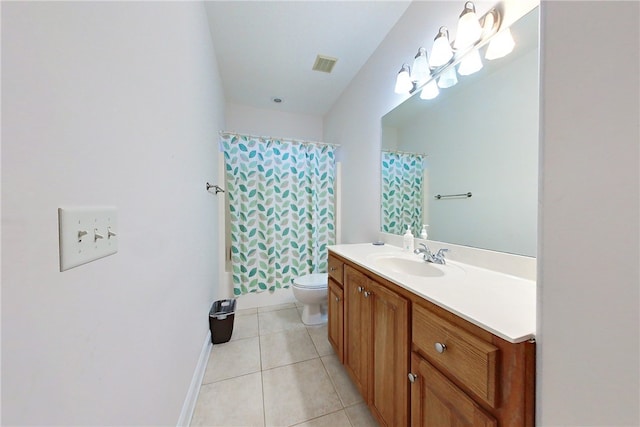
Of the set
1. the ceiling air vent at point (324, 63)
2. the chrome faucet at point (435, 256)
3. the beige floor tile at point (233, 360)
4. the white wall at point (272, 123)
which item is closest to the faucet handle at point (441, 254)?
the chrome faucet at point (435, 256)

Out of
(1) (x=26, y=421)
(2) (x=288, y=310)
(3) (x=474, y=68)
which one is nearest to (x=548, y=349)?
(1) (x=26, y=421)

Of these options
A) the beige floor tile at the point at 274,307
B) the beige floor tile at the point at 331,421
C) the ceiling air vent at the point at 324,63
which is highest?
the ceiling air vent at the point at 324,63

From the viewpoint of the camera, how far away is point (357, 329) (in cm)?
124

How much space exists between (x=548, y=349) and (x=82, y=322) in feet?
3.26

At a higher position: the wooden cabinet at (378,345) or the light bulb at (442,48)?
the light bulb at (442,48)

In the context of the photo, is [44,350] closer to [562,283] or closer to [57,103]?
[57,103]

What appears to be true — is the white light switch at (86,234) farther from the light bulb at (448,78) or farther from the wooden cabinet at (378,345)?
the light bulb at (448,78)

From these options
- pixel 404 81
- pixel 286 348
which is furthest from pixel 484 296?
pixel 286 348

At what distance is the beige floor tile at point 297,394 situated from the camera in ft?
3.91

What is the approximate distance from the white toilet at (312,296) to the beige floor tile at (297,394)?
1.73ft

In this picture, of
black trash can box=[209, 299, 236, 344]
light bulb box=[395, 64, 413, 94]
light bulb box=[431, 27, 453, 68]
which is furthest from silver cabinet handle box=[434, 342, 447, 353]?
black trash can box=[209, 299, 236, 344]

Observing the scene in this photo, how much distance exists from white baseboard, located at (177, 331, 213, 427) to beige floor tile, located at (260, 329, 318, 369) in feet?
1.28

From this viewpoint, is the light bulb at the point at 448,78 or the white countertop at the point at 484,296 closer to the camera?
the white countertop at the point at 484,296

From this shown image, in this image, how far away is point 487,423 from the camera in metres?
0.56
